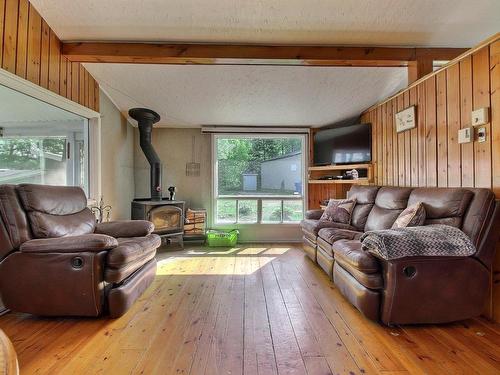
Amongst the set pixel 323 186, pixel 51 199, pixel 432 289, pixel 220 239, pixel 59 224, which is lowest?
pixel 220 239

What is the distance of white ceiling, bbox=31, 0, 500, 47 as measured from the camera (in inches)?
94.7

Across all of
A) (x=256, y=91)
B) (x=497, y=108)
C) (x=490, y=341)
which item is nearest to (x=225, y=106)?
(x=256, y=91)

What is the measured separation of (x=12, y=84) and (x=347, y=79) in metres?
3.47

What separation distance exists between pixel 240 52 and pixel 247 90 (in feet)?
2.54

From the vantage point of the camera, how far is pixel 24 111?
111 inches

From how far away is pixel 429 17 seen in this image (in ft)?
8.29

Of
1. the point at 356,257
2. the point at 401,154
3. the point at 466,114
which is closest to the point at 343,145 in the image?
the point at 401,154

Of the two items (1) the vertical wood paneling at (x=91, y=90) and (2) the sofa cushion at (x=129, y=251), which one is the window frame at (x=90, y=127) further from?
(2) the sofa cushion at (x=129, y=251)

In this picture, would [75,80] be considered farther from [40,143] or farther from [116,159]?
[116,159]

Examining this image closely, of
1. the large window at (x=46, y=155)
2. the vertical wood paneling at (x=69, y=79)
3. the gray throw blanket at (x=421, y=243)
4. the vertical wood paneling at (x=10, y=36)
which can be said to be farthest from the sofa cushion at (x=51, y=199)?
the gray throw blanket at (x=421, y=243)

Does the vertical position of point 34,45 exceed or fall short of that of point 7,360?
it exceeds it

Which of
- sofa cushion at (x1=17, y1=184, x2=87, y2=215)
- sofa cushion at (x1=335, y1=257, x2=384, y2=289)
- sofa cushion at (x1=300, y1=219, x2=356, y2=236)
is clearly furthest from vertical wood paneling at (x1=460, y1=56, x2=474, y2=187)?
sofa cushion at (x1=17, y1=184, x2=87, y2=215)

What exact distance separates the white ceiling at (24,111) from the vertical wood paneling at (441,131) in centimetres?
390

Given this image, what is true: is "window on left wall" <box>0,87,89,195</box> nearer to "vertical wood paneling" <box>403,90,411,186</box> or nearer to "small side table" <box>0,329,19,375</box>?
"small side table" <box>0,329,19,375</box>
